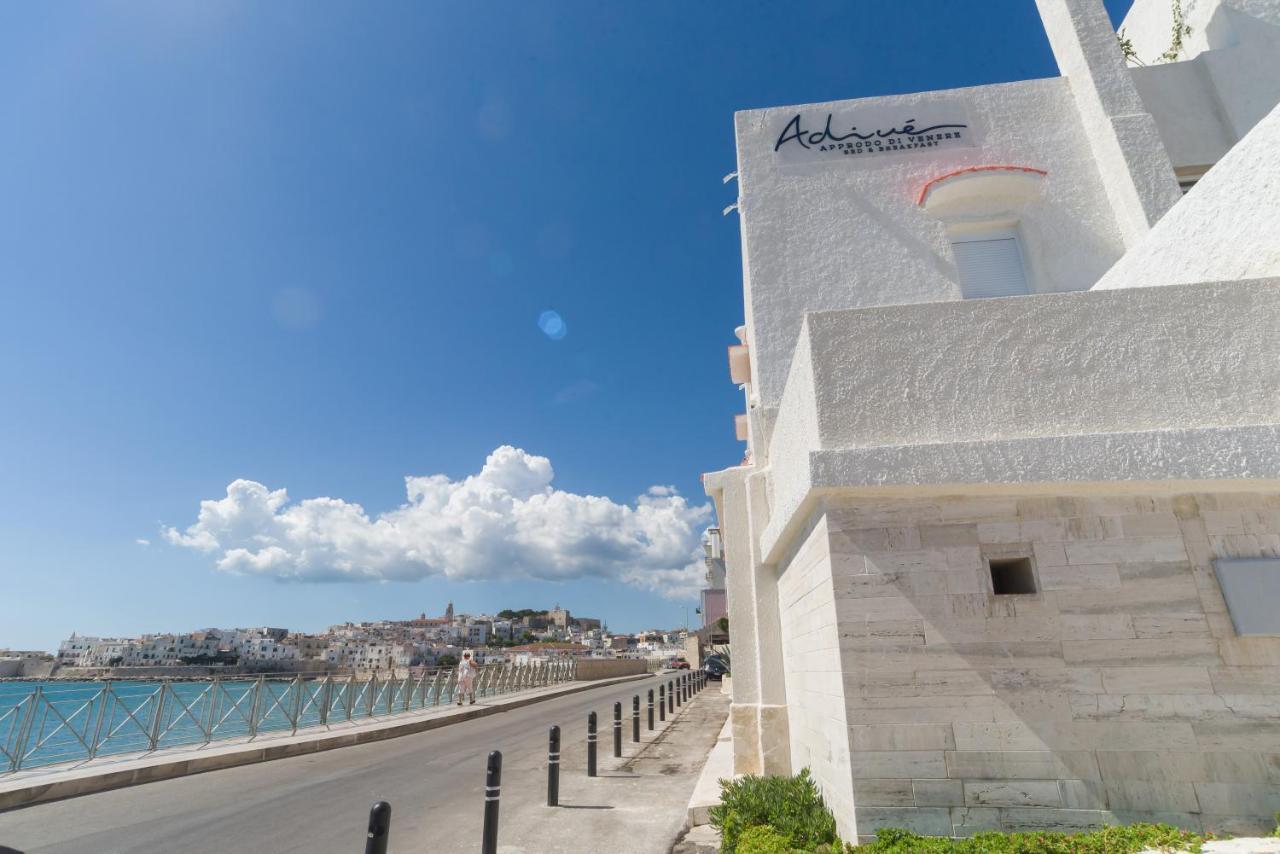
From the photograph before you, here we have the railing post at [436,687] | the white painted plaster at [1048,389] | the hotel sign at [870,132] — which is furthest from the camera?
the railing post at [436,687]

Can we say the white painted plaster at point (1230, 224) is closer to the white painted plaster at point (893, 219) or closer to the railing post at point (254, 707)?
the white painted plaster at point (893, 219)

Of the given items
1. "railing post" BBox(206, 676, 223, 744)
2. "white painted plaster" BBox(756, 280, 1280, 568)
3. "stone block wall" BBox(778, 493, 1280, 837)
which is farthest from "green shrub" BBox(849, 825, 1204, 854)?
"railing post" BBox(206, 676, 223, 744)

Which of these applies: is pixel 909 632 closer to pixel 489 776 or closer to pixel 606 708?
pixel 489 776

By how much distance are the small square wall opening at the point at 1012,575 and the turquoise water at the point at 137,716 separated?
11.6 metres

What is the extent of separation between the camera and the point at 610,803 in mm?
8219

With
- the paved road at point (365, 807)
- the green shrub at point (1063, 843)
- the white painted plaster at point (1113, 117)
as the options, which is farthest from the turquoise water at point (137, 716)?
the white painted plaster at point (1113, 117)

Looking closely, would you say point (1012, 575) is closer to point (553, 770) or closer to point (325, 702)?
point (553, 770)

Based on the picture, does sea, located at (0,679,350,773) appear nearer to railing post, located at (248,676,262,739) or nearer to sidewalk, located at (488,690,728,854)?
railing post, located at (248,676,262,739)

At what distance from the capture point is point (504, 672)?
2684 centimetres

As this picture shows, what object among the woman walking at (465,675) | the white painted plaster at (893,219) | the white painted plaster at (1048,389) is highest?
the white painted plaster at (893,219)

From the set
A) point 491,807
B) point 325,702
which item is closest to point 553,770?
point 491,807

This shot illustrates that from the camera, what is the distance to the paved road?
6.40 meters

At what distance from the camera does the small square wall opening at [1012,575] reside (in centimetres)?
464

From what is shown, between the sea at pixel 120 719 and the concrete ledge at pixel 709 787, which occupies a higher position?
the sea at pixel 120 719
